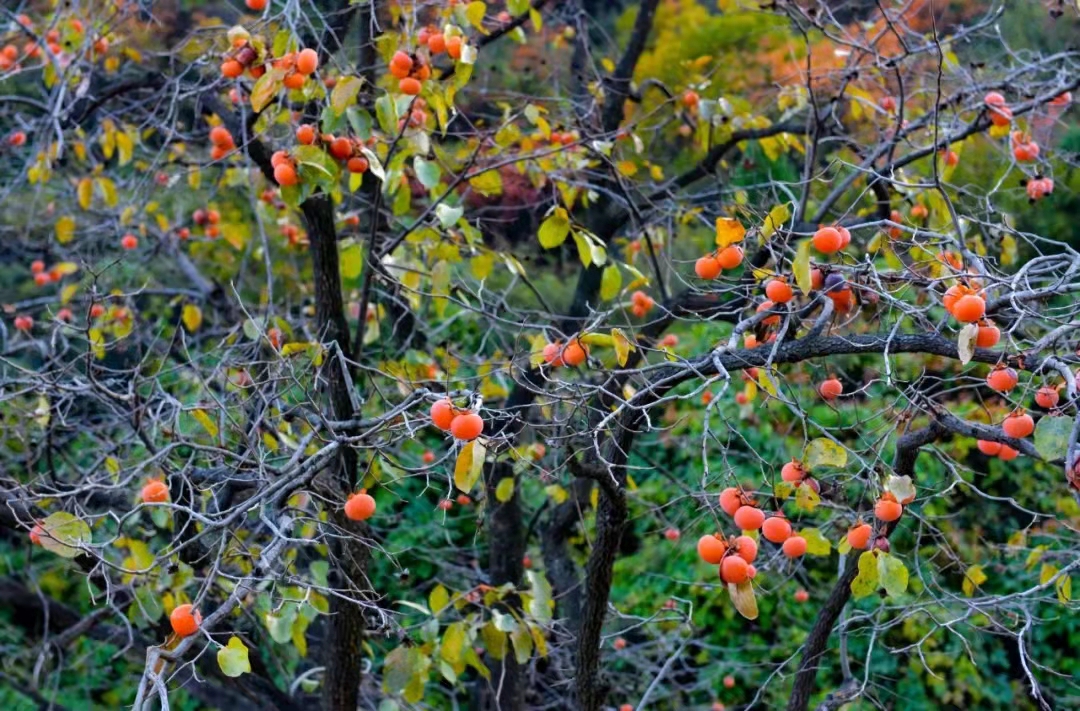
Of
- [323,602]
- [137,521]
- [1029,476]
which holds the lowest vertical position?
[1029,476]

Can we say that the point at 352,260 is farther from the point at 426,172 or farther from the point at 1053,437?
the point at 1053,437

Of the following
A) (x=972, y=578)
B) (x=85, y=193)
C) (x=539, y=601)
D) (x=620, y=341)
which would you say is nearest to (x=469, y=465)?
(x=620, y=341)

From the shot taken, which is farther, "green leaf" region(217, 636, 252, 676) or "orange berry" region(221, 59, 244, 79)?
"orange berry" region(221, 59, 244, 79)

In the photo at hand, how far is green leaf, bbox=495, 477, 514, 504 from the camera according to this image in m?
2.95

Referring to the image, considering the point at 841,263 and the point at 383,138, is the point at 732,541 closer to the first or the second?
the point at 841,263

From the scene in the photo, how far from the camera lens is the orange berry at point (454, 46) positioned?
224 cm

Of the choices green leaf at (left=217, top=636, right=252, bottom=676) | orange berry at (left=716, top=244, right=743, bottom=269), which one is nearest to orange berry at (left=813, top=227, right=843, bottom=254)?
orange berry at (left=716, top=244, right=743, bottom=269)

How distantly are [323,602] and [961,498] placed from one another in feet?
9.49

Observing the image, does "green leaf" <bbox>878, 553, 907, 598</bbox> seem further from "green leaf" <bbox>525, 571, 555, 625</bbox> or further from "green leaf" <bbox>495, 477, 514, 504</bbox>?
"green leaf" <bbox>495, 477, 514, 504</bbox>

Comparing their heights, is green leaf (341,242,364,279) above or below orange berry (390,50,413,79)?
below

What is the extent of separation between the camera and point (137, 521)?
3072 mm

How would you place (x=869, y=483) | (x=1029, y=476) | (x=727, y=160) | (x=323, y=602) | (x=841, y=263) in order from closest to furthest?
(x=869, y=483) → (x=841, y=263) → (x=323, y=602) → (x=1029, y=476) → (x=727, y=160)

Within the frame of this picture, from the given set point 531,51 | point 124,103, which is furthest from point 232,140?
point 531,51

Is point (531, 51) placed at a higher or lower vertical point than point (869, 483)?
lower
